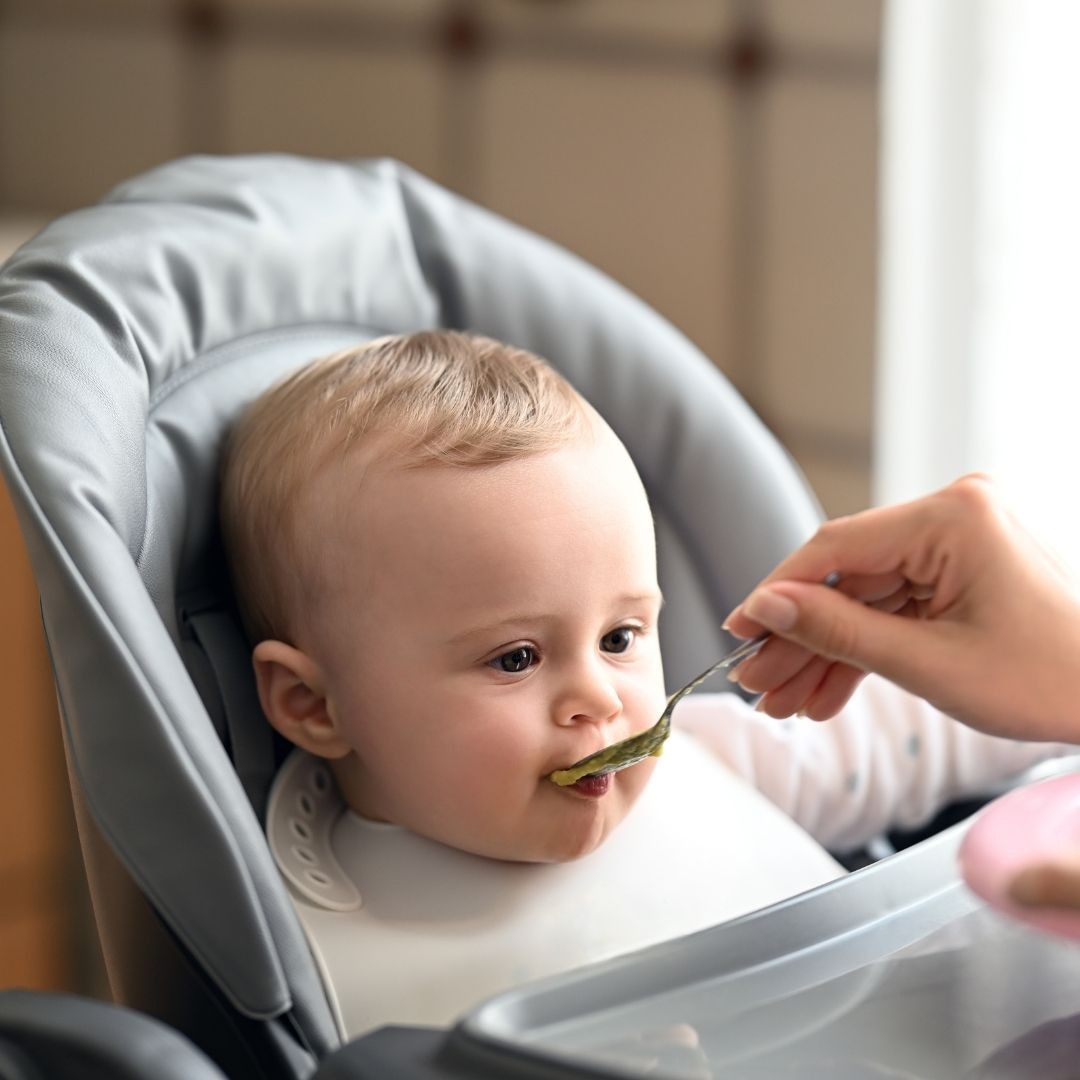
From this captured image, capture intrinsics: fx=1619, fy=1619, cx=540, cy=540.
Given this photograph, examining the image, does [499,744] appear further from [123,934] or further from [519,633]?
[123,934]

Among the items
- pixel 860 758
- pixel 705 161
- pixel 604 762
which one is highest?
pixel 705 161

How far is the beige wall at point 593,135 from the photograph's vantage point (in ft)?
5.32

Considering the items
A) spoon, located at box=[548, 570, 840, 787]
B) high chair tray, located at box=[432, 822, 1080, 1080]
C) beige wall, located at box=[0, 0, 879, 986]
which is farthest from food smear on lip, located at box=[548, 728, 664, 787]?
beige wall, located at box=[0, 0, 879, 986]

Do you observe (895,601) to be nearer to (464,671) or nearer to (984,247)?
(464,671)

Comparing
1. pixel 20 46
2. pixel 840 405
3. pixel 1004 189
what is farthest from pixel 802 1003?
pixel 20 46

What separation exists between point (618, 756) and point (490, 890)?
0.38 ft

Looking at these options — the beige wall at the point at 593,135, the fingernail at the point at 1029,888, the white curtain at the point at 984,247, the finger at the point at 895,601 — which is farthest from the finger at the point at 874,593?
the beige wall at the point at 593,135

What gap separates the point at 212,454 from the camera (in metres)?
0.89

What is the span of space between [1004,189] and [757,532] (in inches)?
22.7

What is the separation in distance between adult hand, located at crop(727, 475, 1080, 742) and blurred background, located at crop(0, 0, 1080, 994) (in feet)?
2.37

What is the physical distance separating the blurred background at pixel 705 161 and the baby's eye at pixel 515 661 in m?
0.78

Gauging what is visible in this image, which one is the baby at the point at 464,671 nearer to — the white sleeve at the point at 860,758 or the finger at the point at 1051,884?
the white sleeve at the point at 860,758

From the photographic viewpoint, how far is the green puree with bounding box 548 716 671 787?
770 mm

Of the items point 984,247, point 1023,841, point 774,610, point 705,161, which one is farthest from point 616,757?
point 705,161
